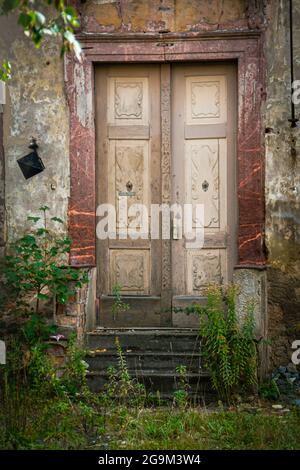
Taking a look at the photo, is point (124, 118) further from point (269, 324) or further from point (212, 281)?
point (269, 324)

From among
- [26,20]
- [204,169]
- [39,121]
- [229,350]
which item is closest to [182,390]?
[229,350]

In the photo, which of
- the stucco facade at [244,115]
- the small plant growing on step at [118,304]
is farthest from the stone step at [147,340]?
the stucco facade at [244,115]

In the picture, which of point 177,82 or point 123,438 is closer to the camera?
point 123,438

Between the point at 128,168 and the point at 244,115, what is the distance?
4.44ft

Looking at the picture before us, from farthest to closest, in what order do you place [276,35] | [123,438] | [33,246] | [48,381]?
[276,35] < [33,246] < [48,381] < [123,438]

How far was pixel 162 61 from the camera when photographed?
7.32 meters

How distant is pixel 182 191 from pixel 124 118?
→ 101 centimetres

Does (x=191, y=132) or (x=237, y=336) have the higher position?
(x=191, y=132)

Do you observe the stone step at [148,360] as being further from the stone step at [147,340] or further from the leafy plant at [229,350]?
the leafy plant at [229,350]

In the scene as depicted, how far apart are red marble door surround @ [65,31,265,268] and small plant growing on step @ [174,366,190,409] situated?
57.7 inches

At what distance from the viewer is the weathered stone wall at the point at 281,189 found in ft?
23.1

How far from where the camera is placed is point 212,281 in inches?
290

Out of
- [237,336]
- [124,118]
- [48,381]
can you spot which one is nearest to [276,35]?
[124,118]

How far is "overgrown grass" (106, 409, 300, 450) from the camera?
488 centimetres
